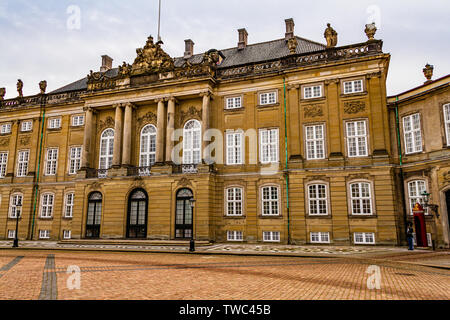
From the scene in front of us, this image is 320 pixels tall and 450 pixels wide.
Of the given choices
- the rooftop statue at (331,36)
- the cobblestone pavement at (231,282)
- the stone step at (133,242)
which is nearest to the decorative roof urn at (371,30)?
the rooftop statue at (331,36)

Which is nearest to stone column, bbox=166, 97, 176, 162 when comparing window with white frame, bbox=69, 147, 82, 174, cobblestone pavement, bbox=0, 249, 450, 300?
window with white frame, bbox=69, 147, 82, 174

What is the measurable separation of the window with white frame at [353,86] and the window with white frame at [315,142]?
334 cm

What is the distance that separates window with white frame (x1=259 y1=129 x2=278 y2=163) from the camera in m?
27.7

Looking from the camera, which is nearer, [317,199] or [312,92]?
[317,199]

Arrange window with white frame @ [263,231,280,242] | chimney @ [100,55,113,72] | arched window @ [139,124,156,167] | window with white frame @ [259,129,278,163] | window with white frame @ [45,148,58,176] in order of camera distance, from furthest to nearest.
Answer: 1. chimney @ [100,55,113,72]
2. window with white frame @ [45,148,58,176]
3. arched window @ [139,124,156,167]
4. window with white frame @ [259,129,278,163]
5. window with white frame @ [263,231,280,242]

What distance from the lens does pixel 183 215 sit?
2789cm

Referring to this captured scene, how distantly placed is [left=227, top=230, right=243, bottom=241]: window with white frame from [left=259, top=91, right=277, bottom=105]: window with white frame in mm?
10927

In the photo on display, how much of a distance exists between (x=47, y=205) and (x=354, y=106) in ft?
99.4

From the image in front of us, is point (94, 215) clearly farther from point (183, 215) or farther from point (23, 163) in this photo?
point (23, 163)

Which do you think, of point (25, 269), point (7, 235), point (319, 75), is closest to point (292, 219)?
point (319, 75)

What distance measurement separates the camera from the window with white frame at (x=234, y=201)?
2782cm

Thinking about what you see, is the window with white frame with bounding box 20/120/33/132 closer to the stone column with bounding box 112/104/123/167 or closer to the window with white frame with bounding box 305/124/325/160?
the stone column with bounding box 112/104/123/167

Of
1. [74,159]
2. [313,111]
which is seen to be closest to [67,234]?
[74,159]

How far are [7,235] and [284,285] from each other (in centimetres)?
3420
